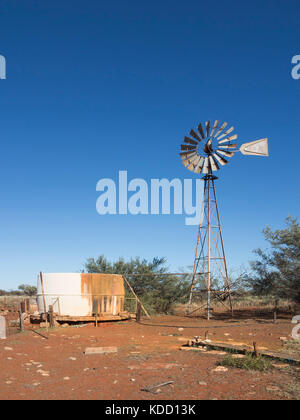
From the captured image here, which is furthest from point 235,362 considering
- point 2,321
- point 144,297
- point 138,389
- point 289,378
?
point 144,297

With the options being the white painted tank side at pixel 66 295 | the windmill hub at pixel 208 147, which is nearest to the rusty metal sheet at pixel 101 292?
the white painted tank side at pixel 66 295

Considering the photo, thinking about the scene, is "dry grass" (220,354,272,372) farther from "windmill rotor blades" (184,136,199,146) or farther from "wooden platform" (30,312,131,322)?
"windmill rotor blades" (184,136,199,146)

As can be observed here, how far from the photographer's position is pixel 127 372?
28.7 feet

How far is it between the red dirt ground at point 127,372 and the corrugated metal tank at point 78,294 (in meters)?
4.36

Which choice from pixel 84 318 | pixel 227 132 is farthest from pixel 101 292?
pixel 227 132

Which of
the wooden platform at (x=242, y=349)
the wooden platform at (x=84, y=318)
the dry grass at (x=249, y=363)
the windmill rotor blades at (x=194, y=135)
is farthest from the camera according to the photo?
the windmill rotor blades at (x=194, y=135)

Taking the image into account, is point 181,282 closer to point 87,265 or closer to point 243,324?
point 87,265

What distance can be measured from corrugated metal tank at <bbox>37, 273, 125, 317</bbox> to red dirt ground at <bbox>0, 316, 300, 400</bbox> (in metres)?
4.36

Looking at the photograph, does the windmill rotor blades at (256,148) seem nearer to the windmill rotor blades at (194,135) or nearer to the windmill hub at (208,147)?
the windmill hub at (208,147)

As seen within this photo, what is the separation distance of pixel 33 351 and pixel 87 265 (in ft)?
57.9

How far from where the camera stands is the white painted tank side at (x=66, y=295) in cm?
1939

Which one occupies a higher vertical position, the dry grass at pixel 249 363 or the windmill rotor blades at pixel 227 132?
the windmill rotor blades at pixel 227 132

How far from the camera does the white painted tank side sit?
63.6 feet

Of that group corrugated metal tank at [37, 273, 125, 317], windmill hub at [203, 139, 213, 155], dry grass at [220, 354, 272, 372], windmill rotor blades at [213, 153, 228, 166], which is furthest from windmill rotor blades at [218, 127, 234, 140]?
dry grass at [220, 354, 272, 372]
